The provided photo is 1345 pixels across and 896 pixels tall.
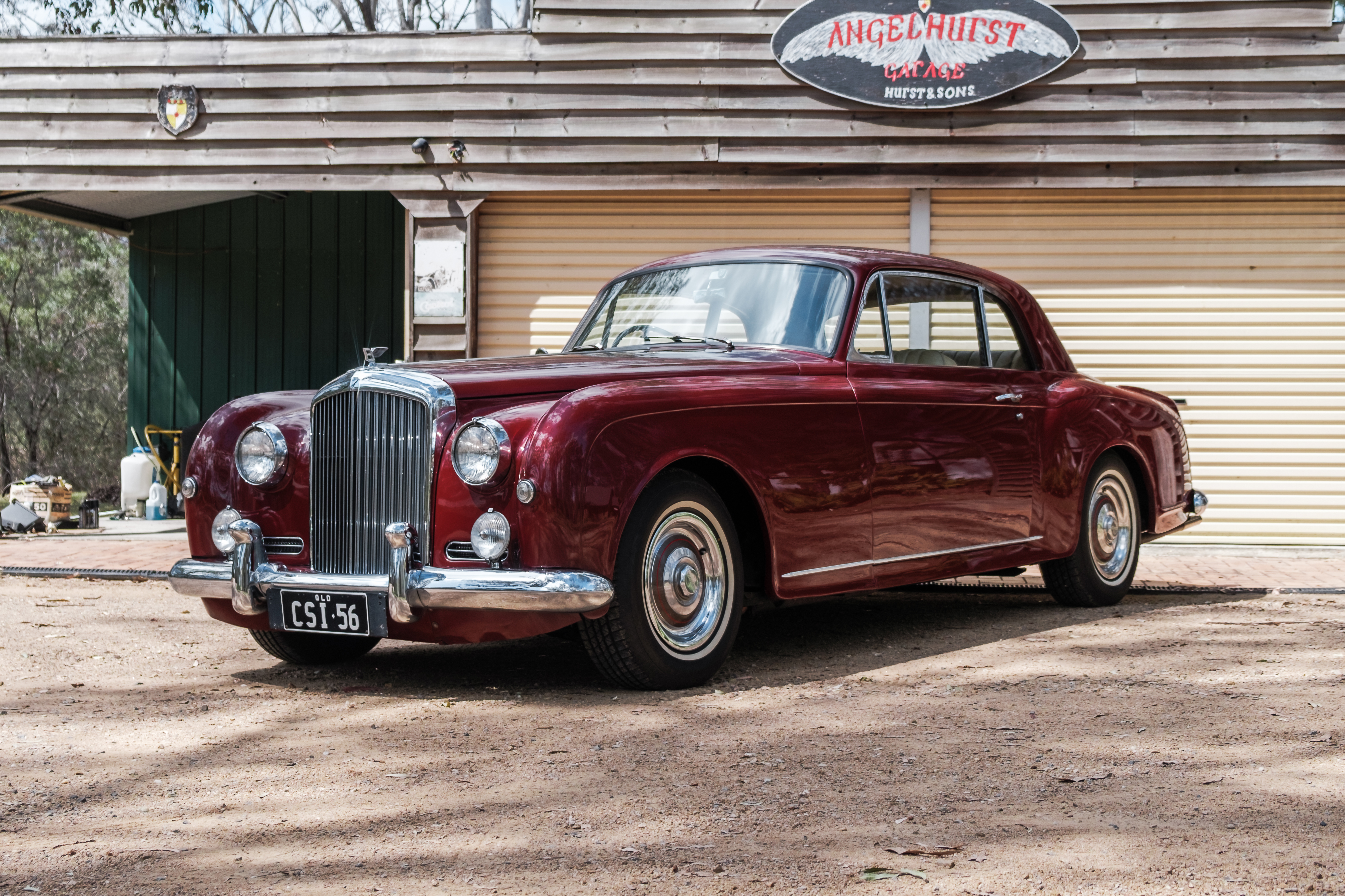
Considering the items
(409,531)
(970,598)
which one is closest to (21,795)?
(409,531)

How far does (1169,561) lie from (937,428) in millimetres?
4124

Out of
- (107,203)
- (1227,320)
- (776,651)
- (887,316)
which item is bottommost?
(776,651)

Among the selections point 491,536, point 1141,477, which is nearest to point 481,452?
point 491,536

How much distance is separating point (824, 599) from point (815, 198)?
3.73 m

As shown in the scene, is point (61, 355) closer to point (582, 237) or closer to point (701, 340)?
point (582, 237)

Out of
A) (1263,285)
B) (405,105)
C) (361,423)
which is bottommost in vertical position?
(361,423)

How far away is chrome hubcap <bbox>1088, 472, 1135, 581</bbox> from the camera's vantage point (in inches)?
267

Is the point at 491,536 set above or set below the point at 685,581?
above

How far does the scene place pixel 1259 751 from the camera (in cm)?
378

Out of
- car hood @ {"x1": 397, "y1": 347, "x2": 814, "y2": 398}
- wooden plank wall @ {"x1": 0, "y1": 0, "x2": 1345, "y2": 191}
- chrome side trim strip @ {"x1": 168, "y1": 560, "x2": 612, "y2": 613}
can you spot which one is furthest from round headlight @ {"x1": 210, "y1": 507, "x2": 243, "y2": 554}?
wooden plank wall @ {"x1": 0, "y1": 0, "x2": 1345, "y2": 191}

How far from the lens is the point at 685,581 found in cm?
462

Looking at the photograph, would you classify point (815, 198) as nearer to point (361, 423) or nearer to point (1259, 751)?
point (361, 423)

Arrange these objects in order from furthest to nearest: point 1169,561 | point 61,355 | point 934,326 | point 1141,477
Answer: point 61,355
point 1169,561
point 1141,477
point 934,326

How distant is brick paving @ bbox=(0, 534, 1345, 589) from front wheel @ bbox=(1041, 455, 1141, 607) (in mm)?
737
